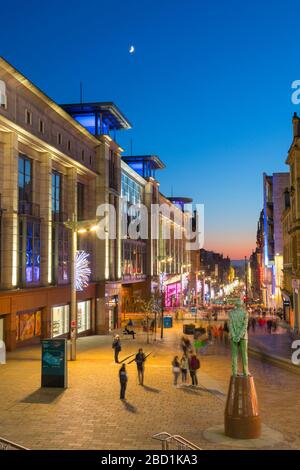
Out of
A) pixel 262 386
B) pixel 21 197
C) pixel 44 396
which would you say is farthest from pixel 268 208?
pixel 44 396

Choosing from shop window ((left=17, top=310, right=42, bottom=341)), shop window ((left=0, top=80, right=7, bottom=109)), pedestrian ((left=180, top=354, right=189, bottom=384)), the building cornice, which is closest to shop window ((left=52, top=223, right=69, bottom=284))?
shop window ((left=17, top=310, right=42, bottom=341))

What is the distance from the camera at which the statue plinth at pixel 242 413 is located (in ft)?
44.6

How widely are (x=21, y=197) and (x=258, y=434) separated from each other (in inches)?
961

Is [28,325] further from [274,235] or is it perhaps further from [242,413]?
[274,235]

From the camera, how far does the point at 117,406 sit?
17.3 metres

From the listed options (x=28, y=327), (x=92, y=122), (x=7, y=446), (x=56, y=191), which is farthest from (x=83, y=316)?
(x=7, y=446)

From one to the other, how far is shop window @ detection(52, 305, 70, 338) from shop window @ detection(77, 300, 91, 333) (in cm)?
324

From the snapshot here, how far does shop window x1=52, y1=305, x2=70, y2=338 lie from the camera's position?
3784 centimetres

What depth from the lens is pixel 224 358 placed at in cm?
3053

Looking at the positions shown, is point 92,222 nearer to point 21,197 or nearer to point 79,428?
point 21,197

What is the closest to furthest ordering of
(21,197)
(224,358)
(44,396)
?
(44,396) < (224,358) < (21,197)

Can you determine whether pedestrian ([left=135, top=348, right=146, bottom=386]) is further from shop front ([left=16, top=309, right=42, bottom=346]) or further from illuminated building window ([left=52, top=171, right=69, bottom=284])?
illuminated building window ([left=52, top=171, right=69, bottom=284])

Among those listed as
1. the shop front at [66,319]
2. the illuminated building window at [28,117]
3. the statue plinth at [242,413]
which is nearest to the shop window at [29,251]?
the shop front at [66,319]

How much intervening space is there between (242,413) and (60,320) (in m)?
27.3
